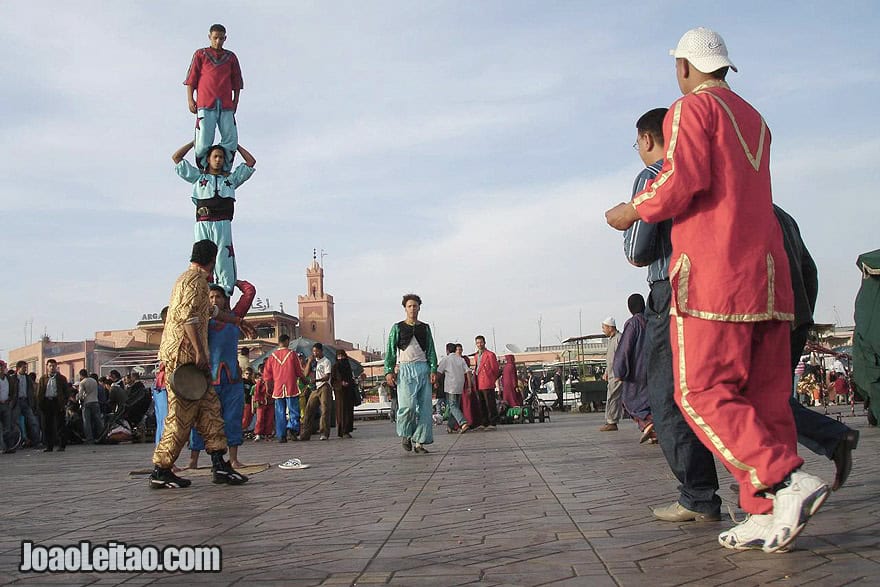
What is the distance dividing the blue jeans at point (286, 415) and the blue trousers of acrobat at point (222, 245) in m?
6.28

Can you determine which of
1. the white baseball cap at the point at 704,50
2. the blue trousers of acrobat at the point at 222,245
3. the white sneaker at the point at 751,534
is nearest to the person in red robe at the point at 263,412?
the blue trousers of acrobat at the point at 222,245

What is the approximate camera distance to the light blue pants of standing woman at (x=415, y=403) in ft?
39.7

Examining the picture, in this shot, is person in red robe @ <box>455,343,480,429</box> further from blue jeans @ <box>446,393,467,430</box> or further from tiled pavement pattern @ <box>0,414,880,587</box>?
tiled pavement pattern @ <box>0,414,880,587</box>

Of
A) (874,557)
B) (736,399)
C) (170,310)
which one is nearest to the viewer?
(874,557)

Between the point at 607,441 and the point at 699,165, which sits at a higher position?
the point at 699,165

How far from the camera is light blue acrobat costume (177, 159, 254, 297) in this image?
39.2ft

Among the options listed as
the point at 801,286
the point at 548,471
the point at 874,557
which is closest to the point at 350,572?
the point at 874,557

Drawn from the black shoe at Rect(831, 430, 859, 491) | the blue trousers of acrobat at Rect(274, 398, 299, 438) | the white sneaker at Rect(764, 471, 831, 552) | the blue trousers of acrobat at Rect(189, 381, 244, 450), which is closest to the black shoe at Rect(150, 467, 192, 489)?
the blue trousers of acrobat at Rect(189, 381, 244, 450)

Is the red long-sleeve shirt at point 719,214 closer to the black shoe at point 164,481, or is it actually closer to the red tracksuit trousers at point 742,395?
the red tracksuit trousers at point 742,395

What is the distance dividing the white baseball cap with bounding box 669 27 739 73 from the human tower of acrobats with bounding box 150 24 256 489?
15.6 feet

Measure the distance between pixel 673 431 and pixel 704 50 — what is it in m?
1.77

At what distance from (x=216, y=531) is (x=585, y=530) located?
1873 mm

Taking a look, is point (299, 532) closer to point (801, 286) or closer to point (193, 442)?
point (801, 286)

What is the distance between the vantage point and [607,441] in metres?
12.8
